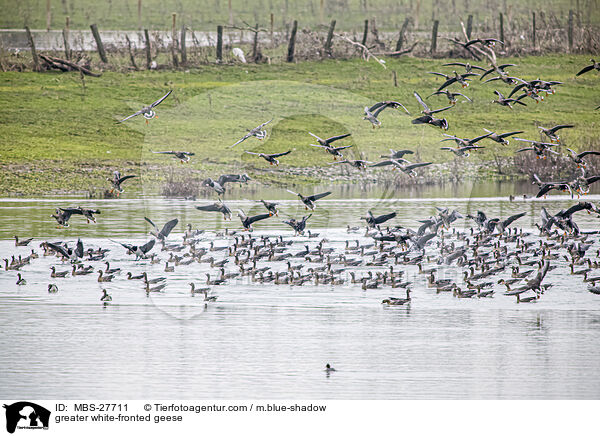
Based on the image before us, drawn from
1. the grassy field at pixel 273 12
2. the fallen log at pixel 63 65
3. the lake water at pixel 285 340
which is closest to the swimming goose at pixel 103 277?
the lake water at pixel 285 340

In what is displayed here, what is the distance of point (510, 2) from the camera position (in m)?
58.3

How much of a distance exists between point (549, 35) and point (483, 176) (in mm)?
16574

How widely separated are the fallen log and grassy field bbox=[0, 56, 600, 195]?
1.62ft

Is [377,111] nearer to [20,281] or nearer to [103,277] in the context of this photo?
[103,277]

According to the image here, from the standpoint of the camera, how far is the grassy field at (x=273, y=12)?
54094mm

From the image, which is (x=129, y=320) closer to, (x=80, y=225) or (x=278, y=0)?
(x=80, y=225)

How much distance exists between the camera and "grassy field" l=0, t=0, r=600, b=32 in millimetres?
54094

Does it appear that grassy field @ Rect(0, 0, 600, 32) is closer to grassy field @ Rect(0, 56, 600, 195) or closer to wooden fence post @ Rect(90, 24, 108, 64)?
wooden fence post @ Rect(90, 24, 108, 64)

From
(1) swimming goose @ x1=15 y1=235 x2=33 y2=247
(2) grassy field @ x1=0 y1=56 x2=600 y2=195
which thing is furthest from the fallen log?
(1) swimming goose @ x1=15 y1=235 x2=33 y2=247

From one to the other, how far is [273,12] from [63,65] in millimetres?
20343

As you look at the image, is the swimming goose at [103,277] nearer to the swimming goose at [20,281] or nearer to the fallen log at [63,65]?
the swimming goose at [20,281]

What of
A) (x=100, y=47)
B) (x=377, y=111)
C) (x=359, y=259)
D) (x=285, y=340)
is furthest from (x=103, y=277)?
(x=100, y=47)
